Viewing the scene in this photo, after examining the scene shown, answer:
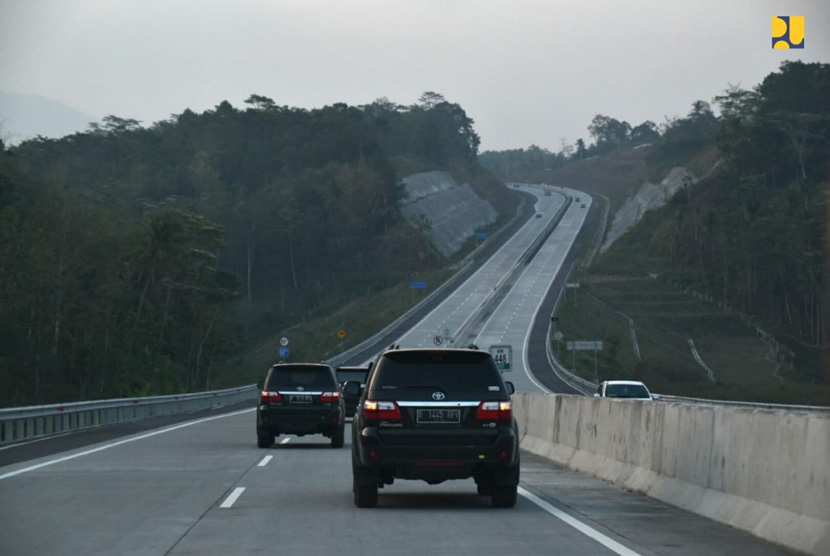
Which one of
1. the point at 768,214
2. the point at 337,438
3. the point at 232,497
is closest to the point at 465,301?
the point at 768,214

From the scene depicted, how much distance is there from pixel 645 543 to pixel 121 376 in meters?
66.4

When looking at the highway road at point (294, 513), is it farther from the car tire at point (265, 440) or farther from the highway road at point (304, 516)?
the car tire at point (265, 440)

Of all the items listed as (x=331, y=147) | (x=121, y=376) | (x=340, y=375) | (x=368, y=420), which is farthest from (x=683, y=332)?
(x=368, y=420)

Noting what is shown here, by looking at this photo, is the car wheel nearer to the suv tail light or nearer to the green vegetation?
the suv tail light

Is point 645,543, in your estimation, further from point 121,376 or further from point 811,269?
point 811,269

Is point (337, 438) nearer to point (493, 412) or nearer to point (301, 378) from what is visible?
point (301, 378)

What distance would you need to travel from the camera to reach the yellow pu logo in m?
12.6

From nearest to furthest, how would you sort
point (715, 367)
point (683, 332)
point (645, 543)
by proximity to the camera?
→ 1. point (645, 543)
2. point (715, 367)
3. point (683, 332)

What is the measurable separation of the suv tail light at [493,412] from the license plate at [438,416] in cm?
26

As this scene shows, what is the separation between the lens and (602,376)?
8575cm

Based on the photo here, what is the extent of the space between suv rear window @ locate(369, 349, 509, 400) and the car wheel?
109cm

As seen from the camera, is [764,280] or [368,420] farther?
[764,280]

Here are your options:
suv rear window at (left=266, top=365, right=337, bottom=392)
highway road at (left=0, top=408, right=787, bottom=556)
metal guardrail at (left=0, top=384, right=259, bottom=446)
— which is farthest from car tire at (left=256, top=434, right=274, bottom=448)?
metal guardrail at (left=0, top=384, right=259, bottom=446)

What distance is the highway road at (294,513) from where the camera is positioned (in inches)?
Result: 463
